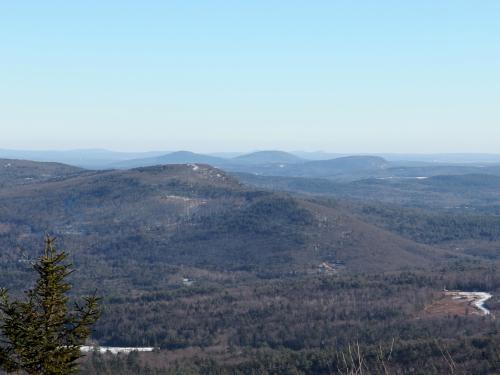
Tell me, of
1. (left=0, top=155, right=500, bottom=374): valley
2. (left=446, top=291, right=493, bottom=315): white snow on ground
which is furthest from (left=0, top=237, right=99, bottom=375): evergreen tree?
(left=446, top=291, right=493, bottom=315): white snow on ground

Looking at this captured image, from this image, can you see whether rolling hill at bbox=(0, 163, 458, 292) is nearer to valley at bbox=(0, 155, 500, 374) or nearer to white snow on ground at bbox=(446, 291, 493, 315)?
valley at bbox=(0, 155, 500, 374)

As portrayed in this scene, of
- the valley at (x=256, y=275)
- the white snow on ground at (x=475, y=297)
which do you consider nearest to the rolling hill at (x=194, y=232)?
the valley at (x=256, y=275)

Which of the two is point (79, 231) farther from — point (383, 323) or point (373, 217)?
point (383, 323)

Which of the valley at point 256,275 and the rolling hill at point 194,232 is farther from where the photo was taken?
the rolling hill at point 194,232

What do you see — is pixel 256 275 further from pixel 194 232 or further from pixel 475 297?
pixel 475 297

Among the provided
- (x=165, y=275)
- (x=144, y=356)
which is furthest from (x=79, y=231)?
(x=144, y=356)

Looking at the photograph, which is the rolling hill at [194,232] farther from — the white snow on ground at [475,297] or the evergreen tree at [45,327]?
the evergreen tree at [45,327]

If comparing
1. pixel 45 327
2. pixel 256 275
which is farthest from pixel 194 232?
pixel 45 327
